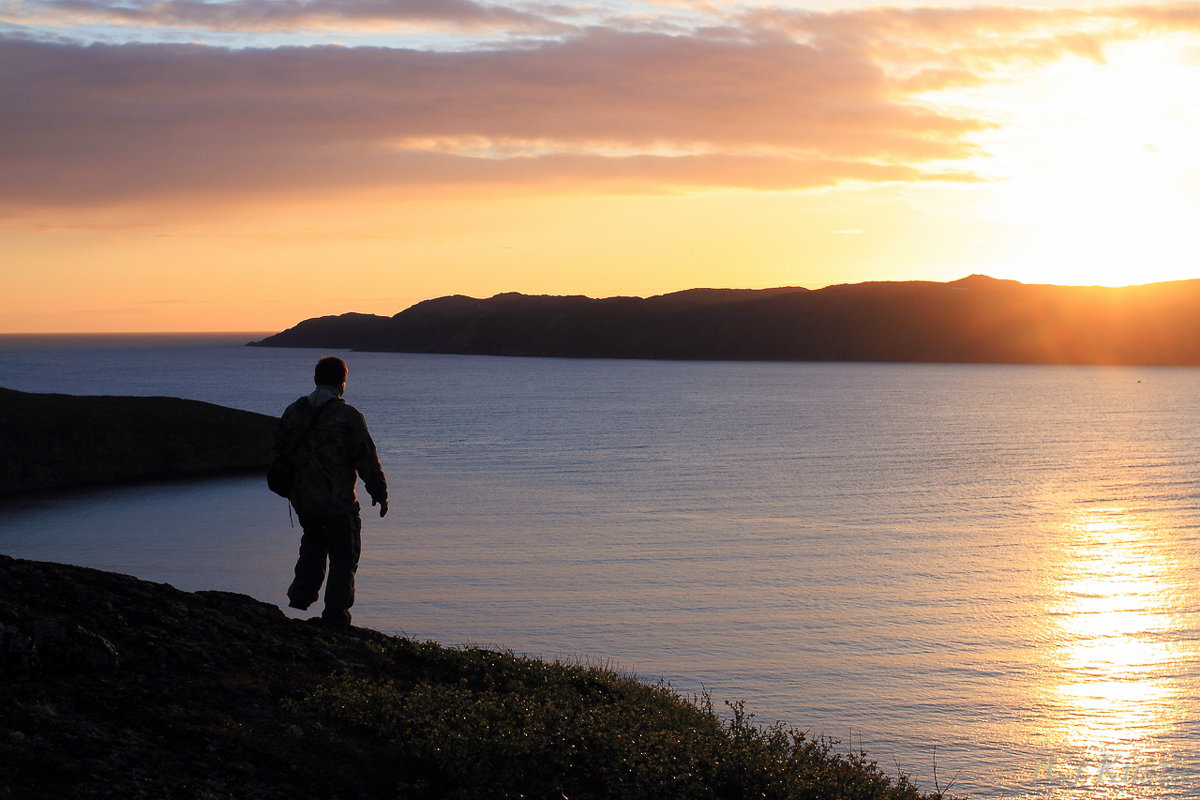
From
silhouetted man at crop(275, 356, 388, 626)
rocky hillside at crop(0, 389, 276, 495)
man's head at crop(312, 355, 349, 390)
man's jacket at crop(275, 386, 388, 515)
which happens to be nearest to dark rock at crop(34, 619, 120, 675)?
silhouetted man at crop(275, 356, 388, 626)

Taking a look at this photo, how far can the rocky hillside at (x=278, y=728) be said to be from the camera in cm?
609

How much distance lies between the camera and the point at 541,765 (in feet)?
22.6

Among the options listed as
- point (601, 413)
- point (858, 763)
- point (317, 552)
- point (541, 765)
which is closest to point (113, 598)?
point (317, 552)

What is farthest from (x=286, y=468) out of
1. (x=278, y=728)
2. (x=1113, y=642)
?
(x=1113, y=642)

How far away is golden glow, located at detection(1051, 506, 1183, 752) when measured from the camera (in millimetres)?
12250

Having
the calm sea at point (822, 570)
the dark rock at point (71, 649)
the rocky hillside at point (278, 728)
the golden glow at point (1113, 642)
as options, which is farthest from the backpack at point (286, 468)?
the golden glow at point (1113, 642)

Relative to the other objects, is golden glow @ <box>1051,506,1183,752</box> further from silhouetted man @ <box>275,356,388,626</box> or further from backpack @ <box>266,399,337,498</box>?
backpack @ <box>266,399,337,498</box>

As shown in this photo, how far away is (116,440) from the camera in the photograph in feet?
128

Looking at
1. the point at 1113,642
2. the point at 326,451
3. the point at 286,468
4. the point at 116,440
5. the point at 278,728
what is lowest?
the point at 1113,642

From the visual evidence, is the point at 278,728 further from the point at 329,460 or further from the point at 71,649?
the point at 329,460

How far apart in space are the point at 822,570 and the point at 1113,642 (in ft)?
20.3

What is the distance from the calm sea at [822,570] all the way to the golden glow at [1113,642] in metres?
0.06

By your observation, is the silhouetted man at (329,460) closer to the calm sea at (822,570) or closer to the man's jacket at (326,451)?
the man's jacket at (326,451)

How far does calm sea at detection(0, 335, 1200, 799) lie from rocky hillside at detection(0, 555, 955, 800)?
4142 millimetres
